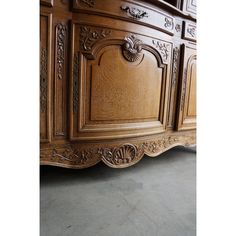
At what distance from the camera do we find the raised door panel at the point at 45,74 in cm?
62

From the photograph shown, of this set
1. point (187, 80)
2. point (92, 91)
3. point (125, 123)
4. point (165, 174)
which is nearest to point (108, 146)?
point (125, 123)

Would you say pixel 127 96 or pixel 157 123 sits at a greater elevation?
pixel 127 96

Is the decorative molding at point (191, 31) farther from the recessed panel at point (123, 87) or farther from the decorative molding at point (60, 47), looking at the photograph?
the decorative molding at point (60, 47)

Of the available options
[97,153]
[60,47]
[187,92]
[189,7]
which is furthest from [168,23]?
[97,153]

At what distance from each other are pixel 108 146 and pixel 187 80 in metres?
0.49

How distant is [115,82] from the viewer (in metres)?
0.75

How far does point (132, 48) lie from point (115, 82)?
0.45 ft

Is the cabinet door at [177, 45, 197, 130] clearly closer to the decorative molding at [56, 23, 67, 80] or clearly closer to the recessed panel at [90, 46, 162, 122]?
the recessed panel at [90, 46, 162, 122]

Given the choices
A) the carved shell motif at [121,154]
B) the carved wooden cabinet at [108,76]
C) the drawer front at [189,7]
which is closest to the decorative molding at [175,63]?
the carved wooden cabinet at [108,76]

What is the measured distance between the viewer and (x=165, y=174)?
93 centimetres

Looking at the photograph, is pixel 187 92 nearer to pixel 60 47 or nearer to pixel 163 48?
pixel 163 48

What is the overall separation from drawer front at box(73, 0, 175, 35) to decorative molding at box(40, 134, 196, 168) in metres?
0.45

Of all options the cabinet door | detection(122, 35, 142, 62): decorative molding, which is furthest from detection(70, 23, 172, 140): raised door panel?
the cabinet door
